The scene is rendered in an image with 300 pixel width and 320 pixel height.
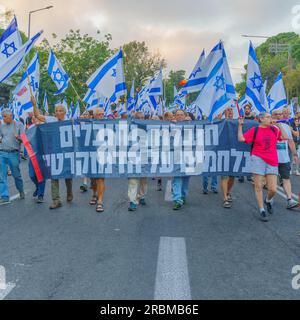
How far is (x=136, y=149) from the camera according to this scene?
870 cm

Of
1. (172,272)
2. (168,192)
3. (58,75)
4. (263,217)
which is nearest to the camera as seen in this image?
(172,272)

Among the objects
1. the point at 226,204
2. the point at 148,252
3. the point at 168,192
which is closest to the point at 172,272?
the point at 148,252

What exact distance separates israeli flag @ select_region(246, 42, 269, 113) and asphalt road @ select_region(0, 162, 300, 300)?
208 centimetres

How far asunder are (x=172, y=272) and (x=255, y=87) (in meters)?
5.54

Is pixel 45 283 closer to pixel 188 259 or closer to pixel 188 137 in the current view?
pixel 188 259

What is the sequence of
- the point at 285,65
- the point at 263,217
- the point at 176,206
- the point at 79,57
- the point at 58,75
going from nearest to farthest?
the point at 263,217 → the point at 176,206 → the point at 58,75 → the point at 79,57 → the point at 285,65

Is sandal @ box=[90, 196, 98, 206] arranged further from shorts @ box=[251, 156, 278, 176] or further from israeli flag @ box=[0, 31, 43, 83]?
shorts @ box=[251, 156, 278, 176]

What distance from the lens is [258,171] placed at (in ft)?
25.1

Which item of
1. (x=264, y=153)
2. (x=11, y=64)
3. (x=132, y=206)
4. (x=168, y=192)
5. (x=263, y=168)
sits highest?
(x=11, y=64)

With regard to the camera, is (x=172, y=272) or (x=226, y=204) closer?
(x=172, y=272)

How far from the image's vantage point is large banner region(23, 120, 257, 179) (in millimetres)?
8586

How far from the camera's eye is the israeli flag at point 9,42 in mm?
9157

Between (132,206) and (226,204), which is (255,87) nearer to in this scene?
(226,204)

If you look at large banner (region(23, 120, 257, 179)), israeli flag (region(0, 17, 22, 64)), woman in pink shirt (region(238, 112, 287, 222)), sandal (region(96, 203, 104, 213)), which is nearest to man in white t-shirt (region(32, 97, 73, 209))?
large banner (region(23, 120, 257, 179))
